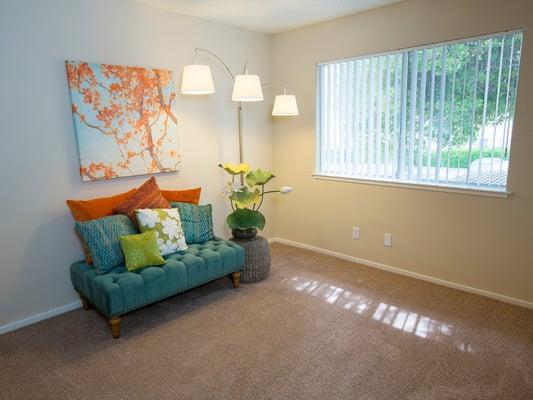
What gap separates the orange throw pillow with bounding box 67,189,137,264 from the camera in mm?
2754

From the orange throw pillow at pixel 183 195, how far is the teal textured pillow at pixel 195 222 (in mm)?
76

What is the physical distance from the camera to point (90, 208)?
2.78 metres

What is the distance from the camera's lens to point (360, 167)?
3.67m

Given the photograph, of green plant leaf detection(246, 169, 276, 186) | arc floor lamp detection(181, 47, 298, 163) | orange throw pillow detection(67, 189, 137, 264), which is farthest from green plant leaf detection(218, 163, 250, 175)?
orange throw pillow detection(67, 189, 137, 264)

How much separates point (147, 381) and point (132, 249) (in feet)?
3.05

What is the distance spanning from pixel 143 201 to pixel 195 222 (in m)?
0.49

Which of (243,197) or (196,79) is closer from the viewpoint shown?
(196,79)

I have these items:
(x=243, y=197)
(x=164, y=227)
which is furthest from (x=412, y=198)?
(x=164, y=227)

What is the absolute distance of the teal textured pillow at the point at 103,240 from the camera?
2596 mm

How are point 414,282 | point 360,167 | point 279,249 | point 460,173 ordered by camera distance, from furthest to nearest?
1. point 279,249
2. point 360,167
3. point 414,282
4. point 460,173

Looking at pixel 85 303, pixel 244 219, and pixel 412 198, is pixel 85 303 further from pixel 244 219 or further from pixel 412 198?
pixel 412 198

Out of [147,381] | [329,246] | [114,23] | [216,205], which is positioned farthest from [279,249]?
[114,23]

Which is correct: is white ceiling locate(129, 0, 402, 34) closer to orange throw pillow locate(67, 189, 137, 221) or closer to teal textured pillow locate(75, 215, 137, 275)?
orange throw pillow locate(67, 189, 137, 221)

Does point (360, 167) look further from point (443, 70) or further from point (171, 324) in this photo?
point (171, 324)
